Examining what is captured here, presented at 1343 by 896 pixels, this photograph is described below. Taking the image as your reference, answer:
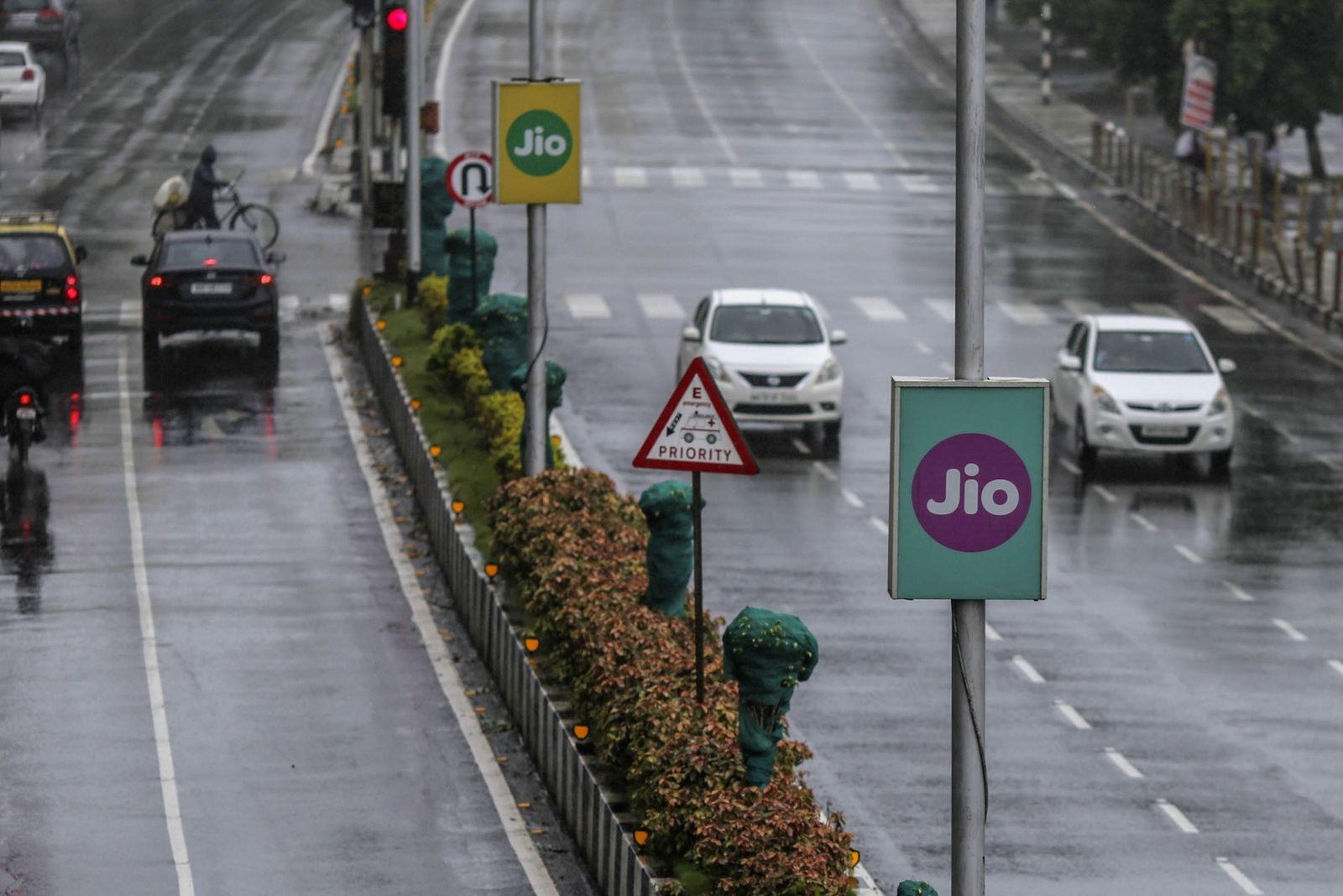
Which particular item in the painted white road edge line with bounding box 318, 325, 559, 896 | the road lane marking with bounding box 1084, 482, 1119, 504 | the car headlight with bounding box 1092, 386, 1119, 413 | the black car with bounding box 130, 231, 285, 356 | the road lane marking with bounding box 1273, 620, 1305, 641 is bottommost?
the road lane marking with bounding box 1273, 620, 1305, 641

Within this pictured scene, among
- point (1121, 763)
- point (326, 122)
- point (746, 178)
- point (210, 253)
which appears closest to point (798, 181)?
point (746, 178)

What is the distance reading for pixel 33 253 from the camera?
34781mm

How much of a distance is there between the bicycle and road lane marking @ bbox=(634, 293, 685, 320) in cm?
597

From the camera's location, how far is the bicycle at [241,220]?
1671 inches

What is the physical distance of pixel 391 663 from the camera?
836 inches

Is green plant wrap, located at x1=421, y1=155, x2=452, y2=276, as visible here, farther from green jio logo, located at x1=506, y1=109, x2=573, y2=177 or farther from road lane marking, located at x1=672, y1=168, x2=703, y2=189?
road lane marking, located at x1=672, y1=168, x2=703, y2=189

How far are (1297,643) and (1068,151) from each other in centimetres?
3651

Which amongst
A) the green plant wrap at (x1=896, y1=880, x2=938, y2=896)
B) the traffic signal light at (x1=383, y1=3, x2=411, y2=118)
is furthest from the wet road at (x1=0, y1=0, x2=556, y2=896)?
the green plant wrap at (x1=896, y1=880, x2=938, y2=896)

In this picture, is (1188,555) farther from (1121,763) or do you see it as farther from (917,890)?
(917,890)

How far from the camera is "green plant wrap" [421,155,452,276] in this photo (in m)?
36.7

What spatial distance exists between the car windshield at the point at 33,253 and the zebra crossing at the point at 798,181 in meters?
18.6

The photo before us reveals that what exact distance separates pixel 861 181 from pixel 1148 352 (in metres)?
22.9

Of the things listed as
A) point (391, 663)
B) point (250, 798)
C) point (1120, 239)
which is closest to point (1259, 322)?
point (1120, 239)

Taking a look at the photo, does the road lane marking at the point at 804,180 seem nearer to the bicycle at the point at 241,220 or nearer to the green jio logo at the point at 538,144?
the bicycle at the point at 241,220
